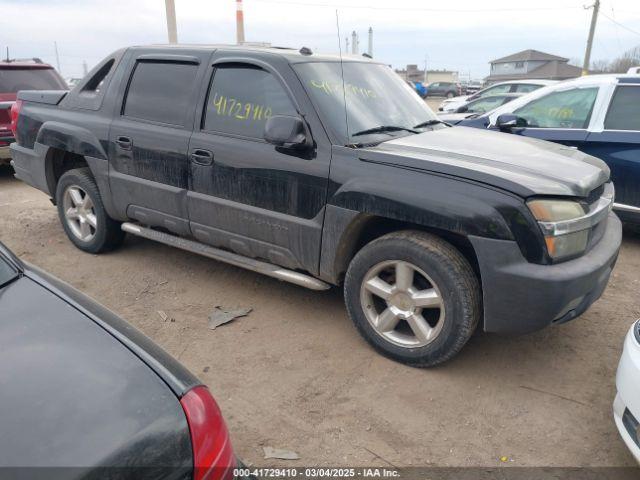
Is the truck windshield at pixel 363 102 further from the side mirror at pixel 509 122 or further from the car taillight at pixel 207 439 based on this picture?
the car taillight at pixel 207 439

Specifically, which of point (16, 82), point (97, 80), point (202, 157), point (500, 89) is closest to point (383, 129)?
point (202, 157)

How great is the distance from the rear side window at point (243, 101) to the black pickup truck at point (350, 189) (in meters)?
0.01

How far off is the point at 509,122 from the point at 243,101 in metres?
2.91

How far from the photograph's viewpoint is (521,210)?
8.70 ft

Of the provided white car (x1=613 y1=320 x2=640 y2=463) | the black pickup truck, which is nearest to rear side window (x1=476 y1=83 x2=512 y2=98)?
the black pickup truck

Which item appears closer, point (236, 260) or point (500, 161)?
point (500, 161)

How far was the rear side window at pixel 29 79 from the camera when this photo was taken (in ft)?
26.2

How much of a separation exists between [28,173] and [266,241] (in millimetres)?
3103

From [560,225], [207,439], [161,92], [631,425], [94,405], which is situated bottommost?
[631,425]

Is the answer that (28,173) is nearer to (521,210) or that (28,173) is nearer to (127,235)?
(127,235)

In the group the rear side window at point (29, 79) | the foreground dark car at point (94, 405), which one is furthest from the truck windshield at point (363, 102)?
the rear side window at point (29, 79)

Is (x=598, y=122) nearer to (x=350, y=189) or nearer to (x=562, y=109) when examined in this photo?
(x=562, y=109)

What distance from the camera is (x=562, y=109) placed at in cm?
555

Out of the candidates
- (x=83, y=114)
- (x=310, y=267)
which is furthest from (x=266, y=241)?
(x=83, y=114)
